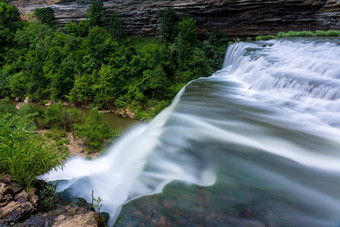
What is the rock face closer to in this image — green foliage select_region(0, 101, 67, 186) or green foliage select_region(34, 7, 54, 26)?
green foliage select_region(0, 101, 67, 186)

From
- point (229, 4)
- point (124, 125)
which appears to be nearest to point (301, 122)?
point (124, 125)

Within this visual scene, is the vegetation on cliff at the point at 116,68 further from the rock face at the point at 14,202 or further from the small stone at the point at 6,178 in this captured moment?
the rock face at the point at 14,202

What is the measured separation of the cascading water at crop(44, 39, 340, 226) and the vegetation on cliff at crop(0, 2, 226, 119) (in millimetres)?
6092

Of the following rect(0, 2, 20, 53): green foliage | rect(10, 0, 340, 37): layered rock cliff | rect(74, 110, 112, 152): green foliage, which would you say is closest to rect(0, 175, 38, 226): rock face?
rect(74, 110, 112, 152): green foliage

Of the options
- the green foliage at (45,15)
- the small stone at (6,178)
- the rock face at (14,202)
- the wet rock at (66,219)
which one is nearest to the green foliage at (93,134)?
the small stone at (6,178)

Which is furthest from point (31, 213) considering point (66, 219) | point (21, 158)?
point (21, 158)

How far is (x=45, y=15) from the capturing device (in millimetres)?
20516

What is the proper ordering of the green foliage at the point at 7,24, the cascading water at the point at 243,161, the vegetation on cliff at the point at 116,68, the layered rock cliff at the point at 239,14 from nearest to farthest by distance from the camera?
the cascading water at the point at 243,161
the vegetation on cliff at the point at 116,68
the layered rock cliff at the point at 239,14
the green foliage at the point at 7,24

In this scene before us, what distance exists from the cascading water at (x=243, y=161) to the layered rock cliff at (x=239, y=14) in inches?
373

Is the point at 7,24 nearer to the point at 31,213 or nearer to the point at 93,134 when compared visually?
the point at 93,134

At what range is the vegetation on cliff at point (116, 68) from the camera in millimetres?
11961

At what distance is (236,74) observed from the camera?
30.4 feet

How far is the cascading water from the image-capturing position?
7.22 feet

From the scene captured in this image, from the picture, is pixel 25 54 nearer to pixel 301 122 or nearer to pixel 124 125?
pixel 124 125
